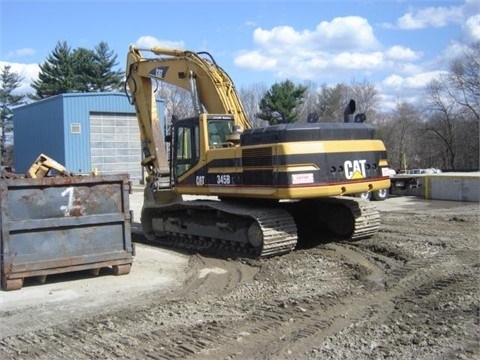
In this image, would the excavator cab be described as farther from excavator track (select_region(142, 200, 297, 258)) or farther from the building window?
the building window

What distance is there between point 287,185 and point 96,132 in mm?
25482

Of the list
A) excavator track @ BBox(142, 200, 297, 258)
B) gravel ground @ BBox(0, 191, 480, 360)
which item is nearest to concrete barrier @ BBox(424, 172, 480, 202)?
gravel ground @ BBox(0, 191, 480, 360)

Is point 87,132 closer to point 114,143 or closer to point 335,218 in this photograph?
point 114,143

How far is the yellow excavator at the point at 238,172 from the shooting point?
887 centimetres

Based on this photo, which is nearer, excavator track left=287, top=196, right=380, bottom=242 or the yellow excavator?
the yellow excavator

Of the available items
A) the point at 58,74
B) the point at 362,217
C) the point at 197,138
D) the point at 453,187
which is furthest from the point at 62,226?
the point at 58,74

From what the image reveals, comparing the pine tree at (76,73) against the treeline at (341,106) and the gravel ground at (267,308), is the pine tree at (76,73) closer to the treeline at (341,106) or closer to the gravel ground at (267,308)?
the treeline at (341,106)

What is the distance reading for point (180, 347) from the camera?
507cm

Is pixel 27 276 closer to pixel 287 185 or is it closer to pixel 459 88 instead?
pixel 287 185

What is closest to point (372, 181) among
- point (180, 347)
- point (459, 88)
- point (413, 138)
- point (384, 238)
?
point (384, 238)

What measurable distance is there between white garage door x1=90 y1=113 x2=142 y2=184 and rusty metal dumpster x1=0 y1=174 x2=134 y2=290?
24.4m

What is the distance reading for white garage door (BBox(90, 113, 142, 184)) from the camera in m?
32.4

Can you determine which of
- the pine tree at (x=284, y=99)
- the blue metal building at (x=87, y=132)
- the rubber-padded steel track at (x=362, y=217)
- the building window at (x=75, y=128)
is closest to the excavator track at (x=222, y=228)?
the rubber-padded steel track at (x=362, y=217)

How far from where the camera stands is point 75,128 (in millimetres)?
31516
